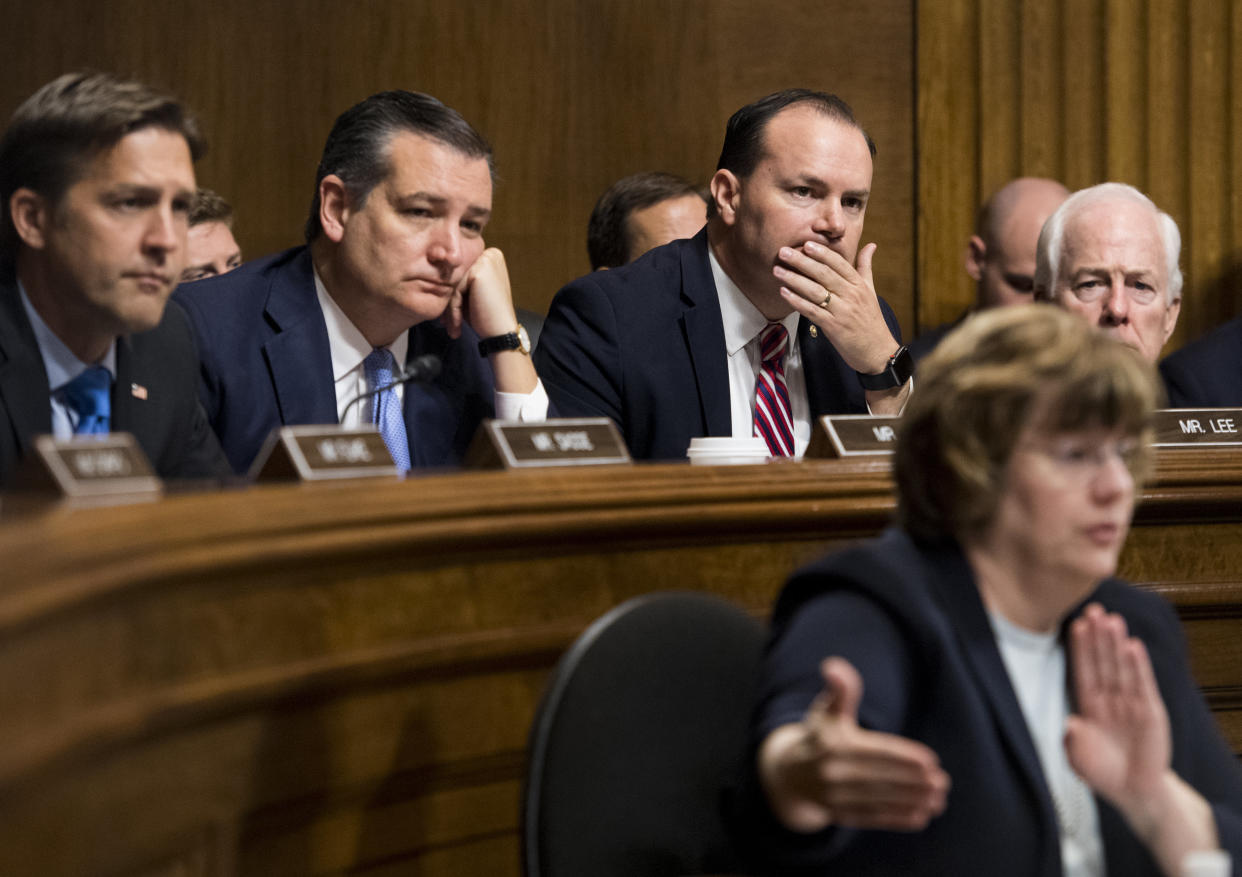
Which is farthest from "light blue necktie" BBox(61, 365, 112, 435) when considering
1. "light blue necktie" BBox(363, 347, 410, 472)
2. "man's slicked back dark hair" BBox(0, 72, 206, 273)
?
"light blue necktie" BBox(363, 347, 410, 472)

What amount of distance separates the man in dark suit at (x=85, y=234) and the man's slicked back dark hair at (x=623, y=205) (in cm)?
207

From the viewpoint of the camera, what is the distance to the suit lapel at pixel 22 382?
1.74 metres

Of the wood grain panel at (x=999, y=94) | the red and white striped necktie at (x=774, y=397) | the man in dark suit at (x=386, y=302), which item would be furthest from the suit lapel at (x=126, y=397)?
the wood grain panel at (x=999, y=94)

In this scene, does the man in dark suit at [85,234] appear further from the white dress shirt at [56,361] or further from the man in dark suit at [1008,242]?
the man in dark suit at [1008,242]

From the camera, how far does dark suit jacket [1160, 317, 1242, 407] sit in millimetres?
2967

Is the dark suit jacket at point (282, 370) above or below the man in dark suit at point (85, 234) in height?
below

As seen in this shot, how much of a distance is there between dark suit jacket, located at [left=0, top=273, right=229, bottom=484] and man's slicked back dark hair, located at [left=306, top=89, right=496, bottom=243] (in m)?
0.52

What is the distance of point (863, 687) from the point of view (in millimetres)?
1188

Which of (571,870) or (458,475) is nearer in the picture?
(571,870)

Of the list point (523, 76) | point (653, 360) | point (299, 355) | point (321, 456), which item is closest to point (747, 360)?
point (653, 360)

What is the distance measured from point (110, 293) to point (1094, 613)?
1.18 m

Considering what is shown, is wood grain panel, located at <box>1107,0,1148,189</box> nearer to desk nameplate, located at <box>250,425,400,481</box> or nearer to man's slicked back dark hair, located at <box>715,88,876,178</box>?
man's slicked back dark hair, located at <box>715,88,876,178</box>

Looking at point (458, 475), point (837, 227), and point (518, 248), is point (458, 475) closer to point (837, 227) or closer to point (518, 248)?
point (837, 227)

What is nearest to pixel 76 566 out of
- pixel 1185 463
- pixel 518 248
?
pixel 1185 463
